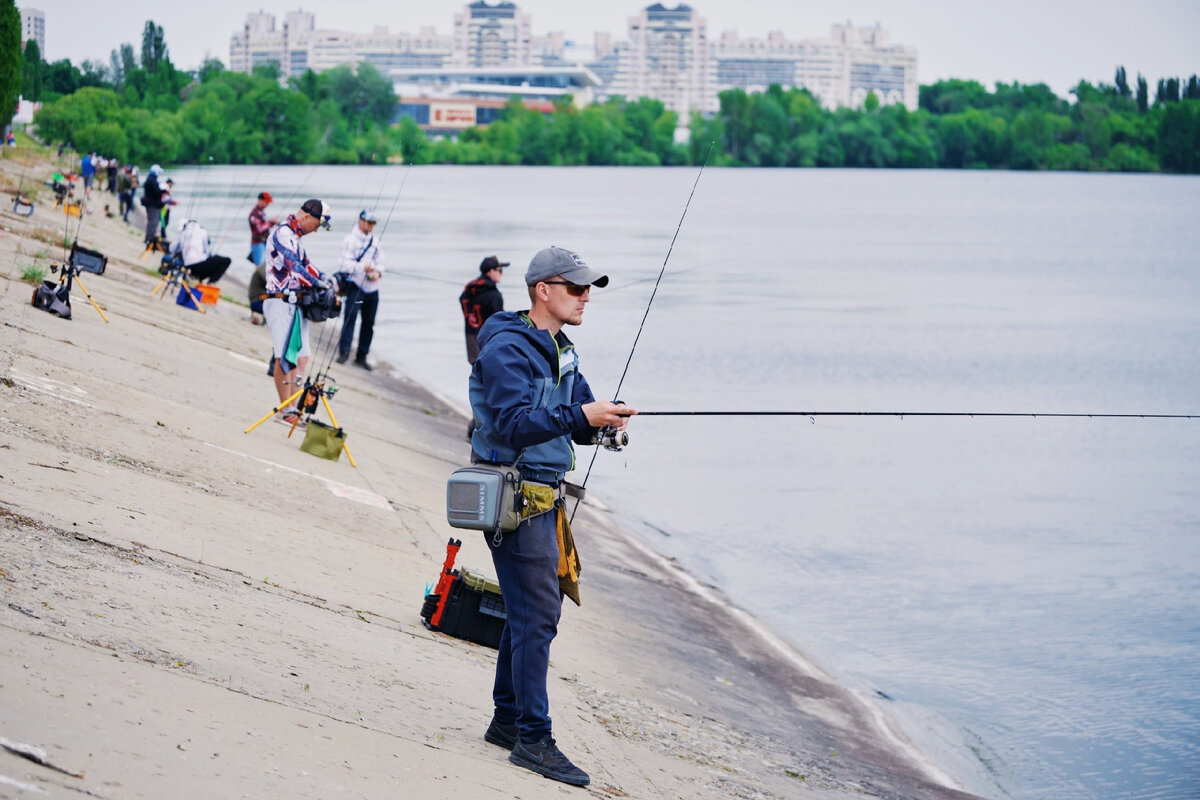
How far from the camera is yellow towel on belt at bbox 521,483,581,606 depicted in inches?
195

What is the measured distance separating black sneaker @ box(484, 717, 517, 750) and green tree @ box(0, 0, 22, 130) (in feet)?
117

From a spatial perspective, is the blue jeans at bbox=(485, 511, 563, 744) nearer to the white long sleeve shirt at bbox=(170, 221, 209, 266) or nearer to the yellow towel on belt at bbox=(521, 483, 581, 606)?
the yellow towel on belt at bbox=(521, 483, 581, 606)

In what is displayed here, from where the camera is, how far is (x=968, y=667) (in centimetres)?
1139

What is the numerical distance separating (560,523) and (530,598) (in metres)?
0.29

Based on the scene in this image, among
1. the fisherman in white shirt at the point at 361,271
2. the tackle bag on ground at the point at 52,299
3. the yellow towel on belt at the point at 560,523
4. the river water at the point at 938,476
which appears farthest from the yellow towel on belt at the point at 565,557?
the fisherman in white shirt at the point at 361,271

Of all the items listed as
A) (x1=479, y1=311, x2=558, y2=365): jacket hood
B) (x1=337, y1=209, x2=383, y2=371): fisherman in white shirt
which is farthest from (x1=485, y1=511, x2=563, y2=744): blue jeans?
(x1=337, y1=209, x2=383, y2=371): fisherman in white shirt

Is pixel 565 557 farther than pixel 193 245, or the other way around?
pixel 193 245

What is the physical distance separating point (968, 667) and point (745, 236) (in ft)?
197

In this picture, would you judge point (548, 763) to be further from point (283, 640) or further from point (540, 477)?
point (283, 640)

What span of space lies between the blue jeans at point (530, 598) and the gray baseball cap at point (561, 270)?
82 cm

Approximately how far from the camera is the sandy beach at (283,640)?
465cm

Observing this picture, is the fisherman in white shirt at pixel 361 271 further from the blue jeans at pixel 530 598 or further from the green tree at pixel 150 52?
the green tree at pixel 150 52

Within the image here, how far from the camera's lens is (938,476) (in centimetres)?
1858

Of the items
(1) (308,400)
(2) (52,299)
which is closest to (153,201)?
(2) (52,299)
